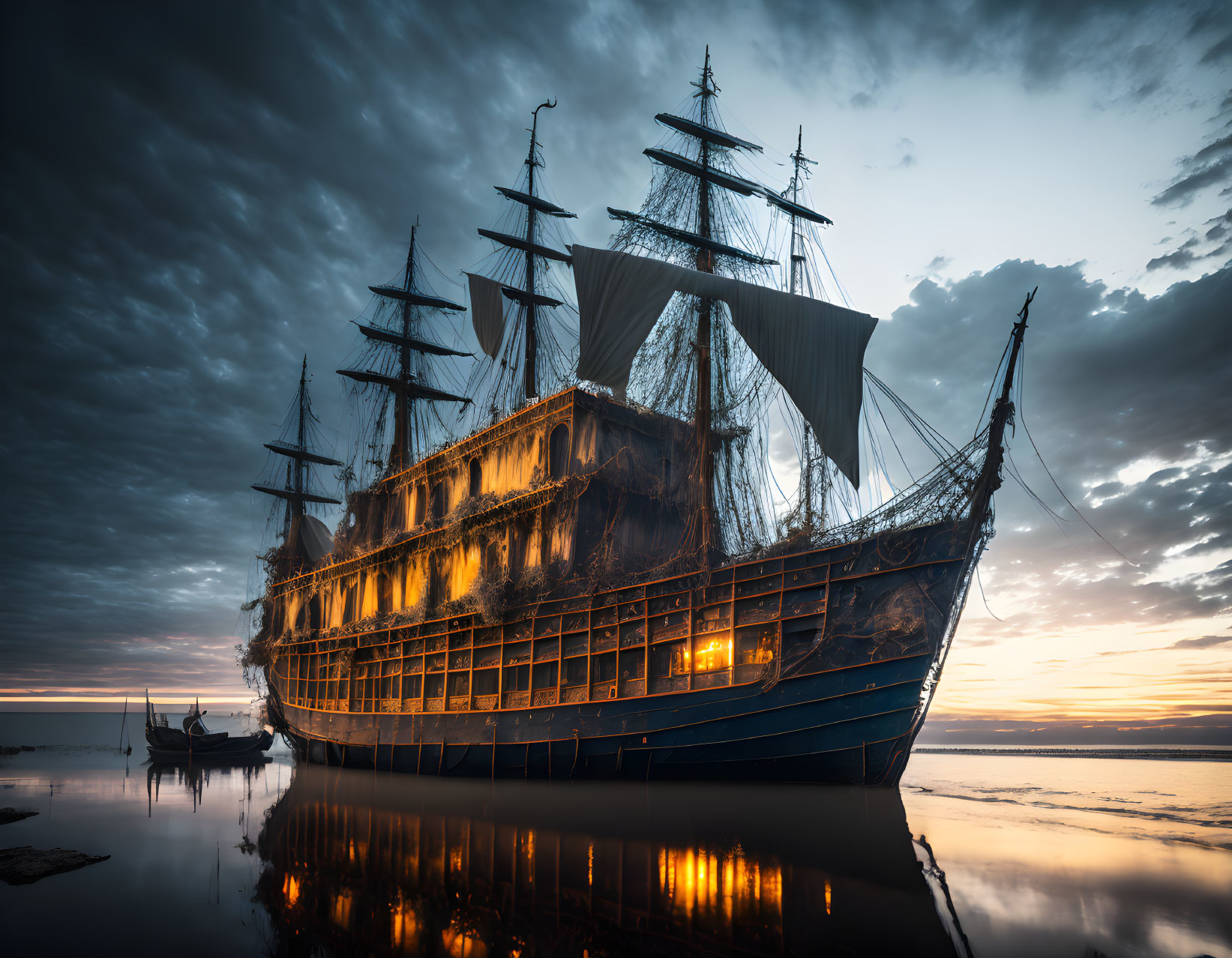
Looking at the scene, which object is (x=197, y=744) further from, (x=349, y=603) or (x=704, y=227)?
(x=704, y=227)

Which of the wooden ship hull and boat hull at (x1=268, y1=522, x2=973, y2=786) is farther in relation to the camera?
the wooden ship hull

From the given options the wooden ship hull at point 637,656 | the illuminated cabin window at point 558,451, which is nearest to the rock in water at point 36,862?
the wooden ship hull at point 637,656

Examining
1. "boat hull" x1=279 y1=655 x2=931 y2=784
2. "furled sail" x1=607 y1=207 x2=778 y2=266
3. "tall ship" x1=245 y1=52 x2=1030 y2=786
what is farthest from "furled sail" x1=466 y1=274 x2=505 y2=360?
"boat hull" x1=279 y1=655 x2=931 y2=784

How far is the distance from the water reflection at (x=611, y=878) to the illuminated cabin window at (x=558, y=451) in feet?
37.0

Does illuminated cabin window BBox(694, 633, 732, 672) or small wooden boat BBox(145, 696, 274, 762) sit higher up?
illuminated cabin window BBox(694, 633, 732, 672)

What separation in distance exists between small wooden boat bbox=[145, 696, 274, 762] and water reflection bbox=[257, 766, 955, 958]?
2741cm

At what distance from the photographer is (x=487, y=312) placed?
3469cm

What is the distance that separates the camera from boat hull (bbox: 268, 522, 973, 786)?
14.2m

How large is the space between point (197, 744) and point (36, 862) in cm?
3159

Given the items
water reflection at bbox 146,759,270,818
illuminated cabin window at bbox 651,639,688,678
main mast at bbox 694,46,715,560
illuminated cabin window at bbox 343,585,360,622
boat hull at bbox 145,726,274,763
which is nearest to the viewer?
Answer: illuminated cabin window at bbox 651,639,688,678

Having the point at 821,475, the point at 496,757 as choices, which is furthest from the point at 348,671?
the point at 821,475

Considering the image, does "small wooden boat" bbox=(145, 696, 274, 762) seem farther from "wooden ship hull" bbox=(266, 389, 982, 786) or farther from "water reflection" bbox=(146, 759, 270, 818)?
"wooden ship hull" bbox=(266, 389, 982, 786)

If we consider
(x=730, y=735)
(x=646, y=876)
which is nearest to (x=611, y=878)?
(x=646, y=876)

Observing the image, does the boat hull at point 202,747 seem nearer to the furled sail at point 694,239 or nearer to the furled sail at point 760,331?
the furled sail at point 760,331
